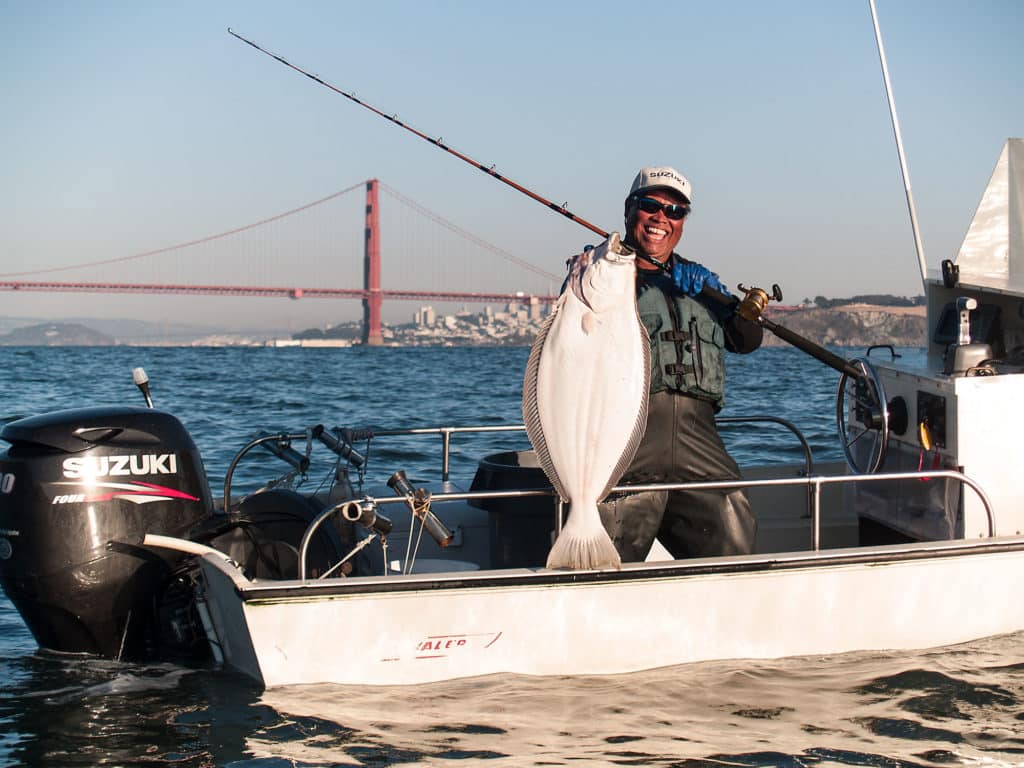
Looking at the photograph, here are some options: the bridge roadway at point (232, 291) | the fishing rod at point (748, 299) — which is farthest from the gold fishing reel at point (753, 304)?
the bridge roadway at point (232, 291)

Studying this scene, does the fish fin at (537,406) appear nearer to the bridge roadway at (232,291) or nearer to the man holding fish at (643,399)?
the man holding fish at (643,399)

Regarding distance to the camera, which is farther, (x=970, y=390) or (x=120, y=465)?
(x=970, y=390)

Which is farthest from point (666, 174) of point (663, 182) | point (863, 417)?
point (863, 417)

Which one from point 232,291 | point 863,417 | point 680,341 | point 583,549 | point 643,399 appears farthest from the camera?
point 232,291

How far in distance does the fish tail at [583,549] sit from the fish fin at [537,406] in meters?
0.22

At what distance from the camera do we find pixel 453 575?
4688 mm

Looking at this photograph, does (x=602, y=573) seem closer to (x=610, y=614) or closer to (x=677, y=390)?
(x=610, y=614)

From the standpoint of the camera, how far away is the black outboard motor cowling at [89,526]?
4.80 meters

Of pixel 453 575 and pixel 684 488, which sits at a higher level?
pixel 684 488

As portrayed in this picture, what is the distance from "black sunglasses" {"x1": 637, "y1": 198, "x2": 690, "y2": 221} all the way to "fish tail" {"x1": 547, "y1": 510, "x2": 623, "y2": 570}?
132 cm

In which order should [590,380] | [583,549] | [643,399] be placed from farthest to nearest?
[583,549] < [643,399] < [590,380]

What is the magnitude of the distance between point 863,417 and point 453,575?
2425mm

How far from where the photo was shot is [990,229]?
6211mm

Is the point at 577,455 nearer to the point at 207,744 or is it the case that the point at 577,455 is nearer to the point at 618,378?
the point at 618,378
